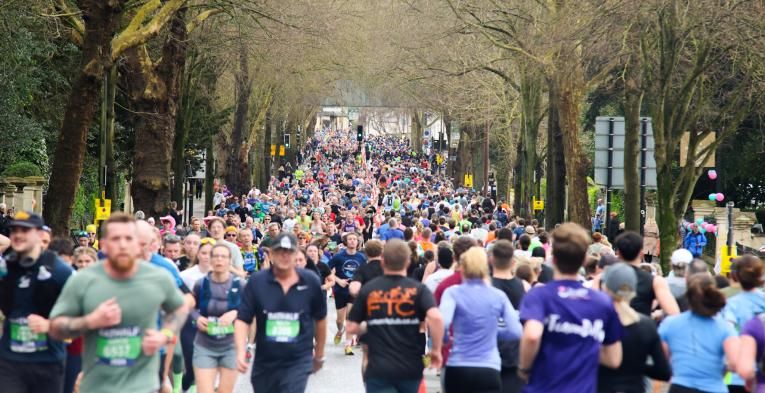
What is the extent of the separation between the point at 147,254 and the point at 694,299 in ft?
13.4

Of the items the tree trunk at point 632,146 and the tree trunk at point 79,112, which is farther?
the tree trunk at point 632,146

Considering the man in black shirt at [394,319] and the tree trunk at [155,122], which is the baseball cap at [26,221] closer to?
the man in black shirt at [394,319]

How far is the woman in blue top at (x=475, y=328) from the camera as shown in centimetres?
909

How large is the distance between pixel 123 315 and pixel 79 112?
51.5 feet

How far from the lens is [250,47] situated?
1328 inches

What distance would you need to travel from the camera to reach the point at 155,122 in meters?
30.4

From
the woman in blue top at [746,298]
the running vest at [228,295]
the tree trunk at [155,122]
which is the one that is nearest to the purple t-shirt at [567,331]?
the woman in blue top at [746,298]

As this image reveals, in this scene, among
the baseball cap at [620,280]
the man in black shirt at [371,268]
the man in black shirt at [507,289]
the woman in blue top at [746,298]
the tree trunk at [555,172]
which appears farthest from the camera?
the tree trunk at [555,172]

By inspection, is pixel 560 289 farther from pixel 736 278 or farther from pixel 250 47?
pixel 250 47

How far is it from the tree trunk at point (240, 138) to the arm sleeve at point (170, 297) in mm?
33421

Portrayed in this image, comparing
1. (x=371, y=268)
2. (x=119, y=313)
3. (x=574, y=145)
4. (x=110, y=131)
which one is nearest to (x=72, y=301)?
(x=119, y=313)

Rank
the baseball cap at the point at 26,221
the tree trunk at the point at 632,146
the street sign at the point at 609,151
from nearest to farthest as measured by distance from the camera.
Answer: the baseball cap at the point at 26,221 < the street sign at the point at 609,151 < the tree trunk at the point at 632,146

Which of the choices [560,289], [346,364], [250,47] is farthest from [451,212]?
[560,289]

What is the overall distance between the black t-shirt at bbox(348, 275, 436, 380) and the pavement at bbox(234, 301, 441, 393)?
5184mm
